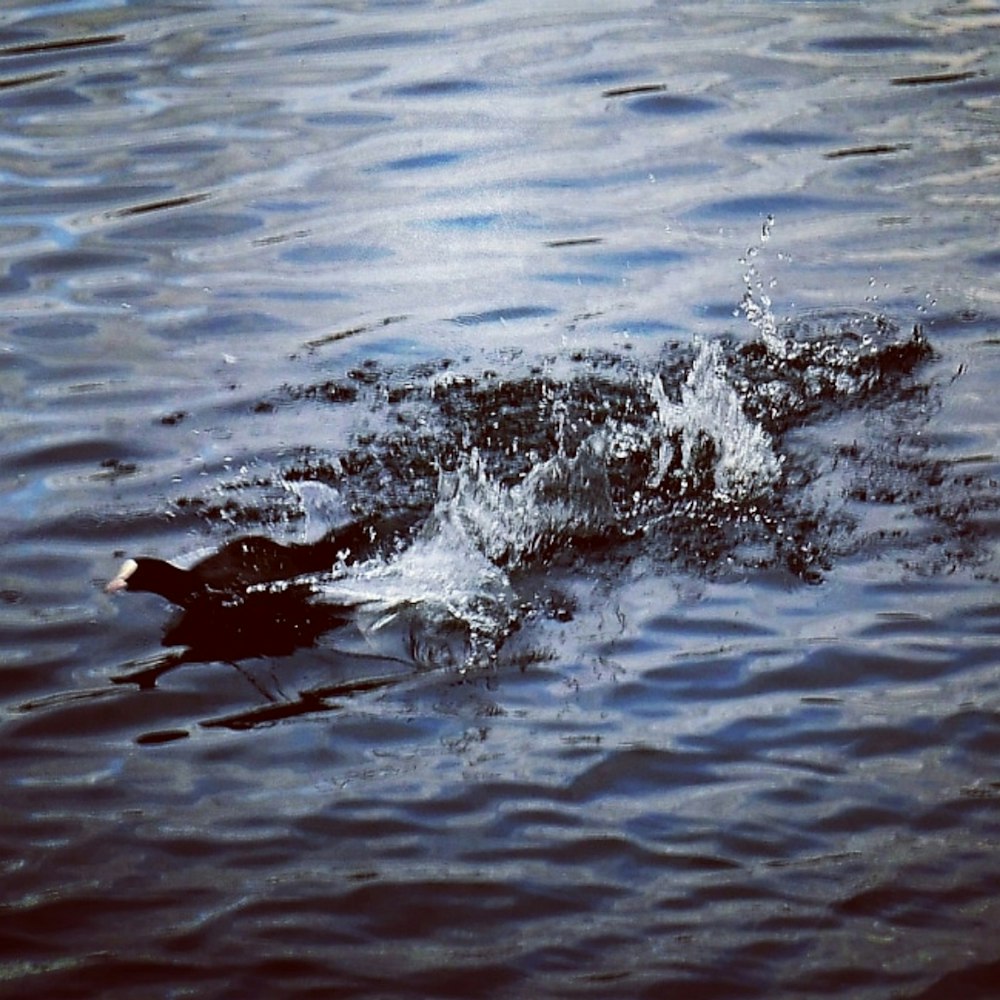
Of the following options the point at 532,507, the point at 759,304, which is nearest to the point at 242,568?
the point at 532,507

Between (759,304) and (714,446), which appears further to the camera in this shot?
(759,304)

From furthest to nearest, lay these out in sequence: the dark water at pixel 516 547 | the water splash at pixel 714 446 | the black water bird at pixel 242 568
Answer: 1. the water splash at pixel 714 446
2. the black water bird at pixel 242 568
3. the dark water at pixel 516 547

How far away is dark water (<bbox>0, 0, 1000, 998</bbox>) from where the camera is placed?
3.49 m

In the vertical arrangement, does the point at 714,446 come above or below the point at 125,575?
below

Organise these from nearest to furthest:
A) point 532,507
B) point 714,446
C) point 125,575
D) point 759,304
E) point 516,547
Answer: point 125,575, point 516,547, point 532,507, point 714,446, point 759,304

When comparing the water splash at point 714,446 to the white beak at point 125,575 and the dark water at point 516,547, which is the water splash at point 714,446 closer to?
the dark water at point 516,547

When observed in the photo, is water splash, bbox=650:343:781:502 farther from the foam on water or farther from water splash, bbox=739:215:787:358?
water splash, bbox=739:215:787:358

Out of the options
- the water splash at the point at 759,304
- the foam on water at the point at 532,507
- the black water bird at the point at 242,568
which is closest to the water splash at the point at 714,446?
the foam on water at the point at 532,507

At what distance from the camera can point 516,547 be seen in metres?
4.96

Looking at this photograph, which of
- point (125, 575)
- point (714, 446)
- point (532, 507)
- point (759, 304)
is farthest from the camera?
point (759, 304)

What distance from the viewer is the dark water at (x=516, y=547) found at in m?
3.49

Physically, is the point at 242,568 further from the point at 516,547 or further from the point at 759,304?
the point at 759,304

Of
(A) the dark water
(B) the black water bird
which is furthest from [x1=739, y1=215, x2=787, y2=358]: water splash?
(B) the black water bird

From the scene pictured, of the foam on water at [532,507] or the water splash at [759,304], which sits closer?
the foam on water at [532,507]
